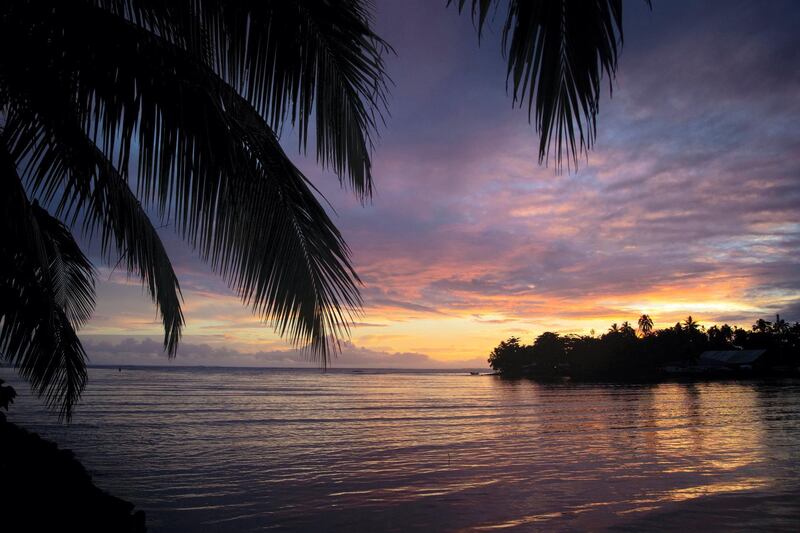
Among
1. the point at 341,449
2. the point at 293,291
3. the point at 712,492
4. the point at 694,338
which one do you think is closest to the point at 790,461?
the point at 712,492

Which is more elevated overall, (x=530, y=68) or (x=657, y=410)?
(x=530, y=68)

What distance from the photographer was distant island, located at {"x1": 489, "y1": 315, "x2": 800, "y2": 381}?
7219 centimetres

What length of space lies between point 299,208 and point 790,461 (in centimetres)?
1263

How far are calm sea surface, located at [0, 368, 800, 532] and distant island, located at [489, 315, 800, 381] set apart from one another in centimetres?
6065

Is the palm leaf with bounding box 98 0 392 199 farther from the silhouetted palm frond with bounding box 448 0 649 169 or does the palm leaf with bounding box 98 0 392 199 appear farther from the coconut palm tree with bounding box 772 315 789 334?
the coconut palm tree with bounding box 772 315 789 334

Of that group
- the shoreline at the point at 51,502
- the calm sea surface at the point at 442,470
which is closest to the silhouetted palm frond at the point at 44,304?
the shoreline at the point at 51,502

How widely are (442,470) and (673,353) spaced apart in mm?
90057

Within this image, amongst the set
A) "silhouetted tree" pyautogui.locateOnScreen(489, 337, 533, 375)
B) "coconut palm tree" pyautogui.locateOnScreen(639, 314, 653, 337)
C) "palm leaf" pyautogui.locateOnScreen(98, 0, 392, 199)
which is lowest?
"silhouetted tree" pyautogui.locateOnScreen(489, 337, 533, 375)

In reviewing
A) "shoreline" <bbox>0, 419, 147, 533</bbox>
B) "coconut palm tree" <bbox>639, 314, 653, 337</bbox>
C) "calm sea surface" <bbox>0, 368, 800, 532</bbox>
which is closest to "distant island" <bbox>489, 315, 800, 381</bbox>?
"coconut palm tree" <bbox>639, 314, 653, 337</bbox>

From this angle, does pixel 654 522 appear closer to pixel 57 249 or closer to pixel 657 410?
pixel 57 249

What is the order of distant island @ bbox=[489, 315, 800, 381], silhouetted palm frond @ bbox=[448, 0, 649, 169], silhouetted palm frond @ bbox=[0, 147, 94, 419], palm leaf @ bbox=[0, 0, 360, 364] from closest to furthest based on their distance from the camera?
1. silhouetted palm frond @ bbox=[448, 0, 649, 169]
2. palm leaf @ bbox=[0, 0, 360, 364]
3. silhouetted palm frond @ bbox=[0, 147, 94, 419]
4. distant island @ bbox=[489, 315, 800, 381]

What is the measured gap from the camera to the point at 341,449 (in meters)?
12.8

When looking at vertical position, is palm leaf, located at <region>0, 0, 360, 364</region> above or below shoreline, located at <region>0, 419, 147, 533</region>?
above

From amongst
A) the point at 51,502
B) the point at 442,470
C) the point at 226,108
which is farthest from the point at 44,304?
the point at 442,470
